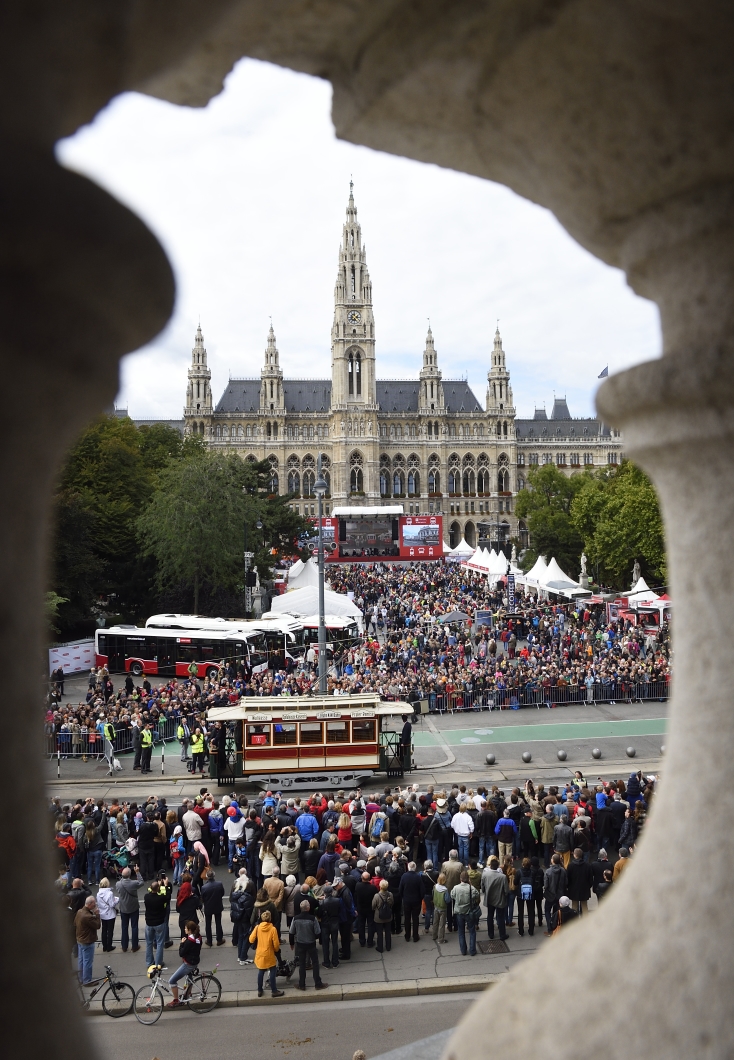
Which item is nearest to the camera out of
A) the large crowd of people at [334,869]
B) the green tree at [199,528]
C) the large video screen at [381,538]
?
the large crowd of people at [334,869]

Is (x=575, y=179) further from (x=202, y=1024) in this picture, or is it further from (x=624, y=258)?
(x=202, y=1024)

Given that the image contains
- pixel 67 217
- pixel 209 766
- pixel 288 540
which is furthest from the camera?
pixel 288 540

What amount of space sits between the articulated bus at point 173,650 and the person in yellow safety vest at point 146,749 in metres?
8.08

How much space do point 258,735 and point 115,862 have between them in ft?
14.4

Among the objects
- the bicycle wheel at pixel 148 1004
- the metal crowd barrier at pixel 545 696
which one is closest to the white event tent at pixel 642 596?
the metal crowd barrier at pixel 545 696

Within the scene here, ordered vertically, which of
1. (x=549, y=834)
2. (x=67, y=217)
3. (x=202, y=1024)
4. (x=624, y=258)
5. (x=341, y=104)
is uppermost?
(x=341, y=104)

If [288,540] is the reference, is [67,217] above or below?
below

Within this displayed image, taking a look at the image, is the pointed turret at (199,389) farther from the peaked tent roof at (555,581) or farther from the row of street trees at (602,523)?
the peaked tent roof at (555,581)

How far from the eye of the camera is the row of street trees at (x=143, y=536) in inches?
1225

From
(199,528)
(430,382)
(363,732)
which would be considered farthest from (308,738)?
(430,382)

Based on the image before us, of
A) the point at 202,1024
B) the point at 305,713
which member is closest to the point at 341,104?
the point at 202,1024

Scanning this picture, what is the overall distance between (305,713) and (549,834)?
555 centimetres

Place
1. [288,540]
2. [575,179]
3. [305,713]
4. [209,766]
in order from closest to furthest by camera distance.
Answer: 1. [575,179]
2. [305,713]
3. [209,766]
4. [288,540]

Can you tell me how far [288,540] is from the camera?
47.6 m
